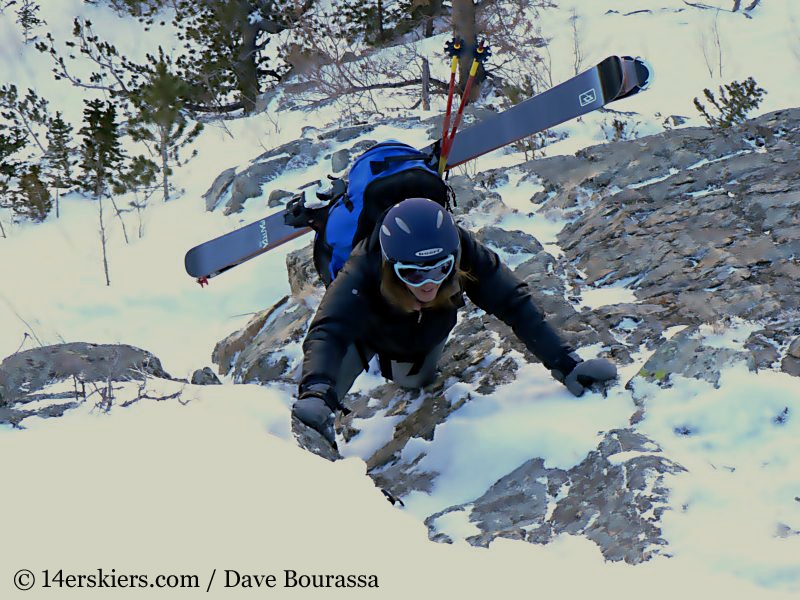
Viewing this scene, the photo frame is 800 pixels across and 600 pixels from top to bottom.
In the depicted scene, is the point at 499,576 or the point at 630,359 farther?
the point at 630,359

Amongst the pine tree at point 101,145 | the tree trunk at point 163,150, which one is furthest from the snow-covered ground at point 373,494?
the pine tree at point 101,145

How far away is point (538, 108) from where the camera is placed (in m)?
5.23

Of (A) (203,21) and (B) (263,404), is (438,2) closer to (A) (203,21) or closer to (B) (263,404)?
(A) (203,21)

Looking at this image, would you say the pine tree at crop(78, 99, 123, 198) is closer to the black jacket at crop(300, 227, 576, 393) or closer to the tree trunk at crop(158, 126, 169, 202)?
the tree trunk at crop(158, 126, 169, 202)

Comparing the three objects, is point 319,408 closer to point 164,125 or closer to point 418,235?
point 418,235

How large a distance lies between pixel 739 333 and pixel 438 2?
10086 mm

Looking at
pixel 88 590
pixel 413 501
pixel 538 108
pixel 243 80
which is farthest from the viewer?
pixel 243 80

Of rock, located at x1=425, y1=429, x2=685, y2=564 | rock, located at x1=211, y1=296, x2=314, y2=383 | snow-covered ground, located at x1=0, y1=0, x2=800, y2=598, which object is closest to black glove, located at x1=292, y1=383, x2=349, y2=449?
snow-covered ground, located at x1=0, y1=0, x2=800, y2=598

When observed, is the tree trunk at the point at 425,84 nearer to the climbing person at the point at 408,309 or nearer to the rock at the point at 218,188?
the rock at the point at 218,188

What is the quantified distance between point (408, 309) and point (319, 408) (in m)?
0.56

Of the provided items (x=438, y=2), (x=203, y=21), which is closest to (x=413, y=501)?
(x=438, y=2)

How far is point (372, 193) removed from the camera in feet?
12.0

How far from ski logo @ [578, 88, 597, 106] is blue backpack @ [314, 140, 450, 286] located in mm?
1643

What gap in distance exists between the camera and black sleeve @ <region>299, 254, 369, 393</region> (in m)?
3.21
